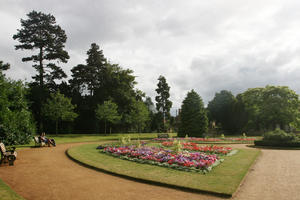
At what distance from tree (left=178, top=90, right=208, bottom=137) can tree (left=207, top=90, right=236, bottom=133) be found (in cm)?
1687

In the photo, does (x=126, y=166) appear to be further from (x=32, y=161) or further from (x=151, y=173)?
(x=32, y=161)

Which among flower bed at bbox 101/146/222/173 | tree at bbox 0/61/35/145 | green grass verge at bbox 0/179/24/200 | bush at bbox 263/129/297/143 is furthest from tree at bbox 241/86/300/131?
green grass verge at bbox 0/179/24/200

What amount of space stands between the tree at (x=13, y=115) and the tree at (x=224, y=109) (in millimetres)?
42343

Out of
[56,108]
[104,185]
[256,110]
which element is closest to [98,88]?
[56,108]

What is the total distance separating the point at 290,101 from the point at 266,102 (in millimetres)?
3712

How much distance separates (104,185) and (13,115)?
1716 centimetres

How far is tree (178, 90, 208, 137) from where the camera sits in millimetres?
34969

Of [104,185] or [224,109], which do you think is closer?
[104,185]

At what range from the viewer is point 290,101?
3584cm

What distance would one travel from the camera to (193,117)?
35594 millimetres

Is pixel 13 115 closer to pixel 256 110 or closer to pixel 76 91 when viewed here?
pixel 76 91

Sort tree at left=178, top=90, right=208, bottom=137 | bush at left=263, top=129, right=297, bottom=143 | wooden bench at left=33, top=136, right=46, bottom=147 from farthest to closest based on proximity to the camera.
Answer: tree at left=178, top=90, right=208, bottom=137 → bush at left=263, top=129, right=297, bottom=143 → wooden bench at left=33, top=136, right=46, bottom=147

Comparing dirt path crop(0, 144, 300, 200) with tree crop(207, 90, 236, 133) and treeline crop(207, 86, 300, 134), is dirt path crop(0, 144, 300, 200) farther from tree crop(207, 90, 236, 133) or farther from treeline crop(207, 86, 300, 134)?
tree crop(207, 90, 236, 133)

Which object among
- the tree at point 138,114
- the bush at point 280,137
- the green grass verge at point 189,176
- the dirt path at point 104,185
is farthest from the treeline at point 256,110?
the dirt path at point 104,185
